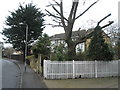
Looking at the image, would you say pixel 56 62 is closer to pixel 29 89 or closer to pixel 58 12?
pixel 29 89

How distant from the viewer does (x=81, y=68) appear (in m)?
15.9

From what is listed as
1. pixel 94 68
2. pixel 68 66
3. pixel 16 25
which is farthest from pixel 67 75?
pixel 16 25

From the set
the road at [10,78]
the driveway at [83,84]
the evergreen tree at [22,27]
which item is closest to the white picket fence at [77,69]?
the driveway at [83,84]

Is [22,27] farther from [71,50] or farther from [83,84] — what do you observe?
[83,84]

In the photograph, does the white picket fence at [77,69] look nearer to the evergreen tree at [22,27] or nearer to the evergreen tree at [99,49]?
the evergreen tree at [99,49]

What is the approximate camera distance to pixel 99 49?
51.8 ft

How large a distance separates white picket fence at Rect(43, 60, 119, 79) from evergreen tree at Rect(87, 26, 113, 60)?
19.3 inches

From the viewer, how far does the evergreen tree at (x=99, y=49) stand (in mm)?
15797

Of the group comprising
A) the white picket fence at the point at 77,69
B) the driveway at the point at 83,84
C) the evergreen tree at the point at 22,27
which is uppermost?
the evergreen tree at the point at 22,27

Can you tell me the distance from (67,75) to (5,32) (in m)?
28.2

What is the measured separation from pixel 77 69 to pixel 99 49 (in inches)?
87.4

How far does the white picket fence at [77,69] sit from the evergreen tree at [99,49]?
49cm

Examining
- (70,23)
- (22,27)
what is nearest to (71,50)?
(70,23)

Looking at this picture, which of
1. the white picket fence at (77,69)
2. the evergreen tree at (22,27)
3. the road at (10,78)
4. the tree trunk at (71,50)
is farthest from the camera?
the evergreen tree at (22,27)
